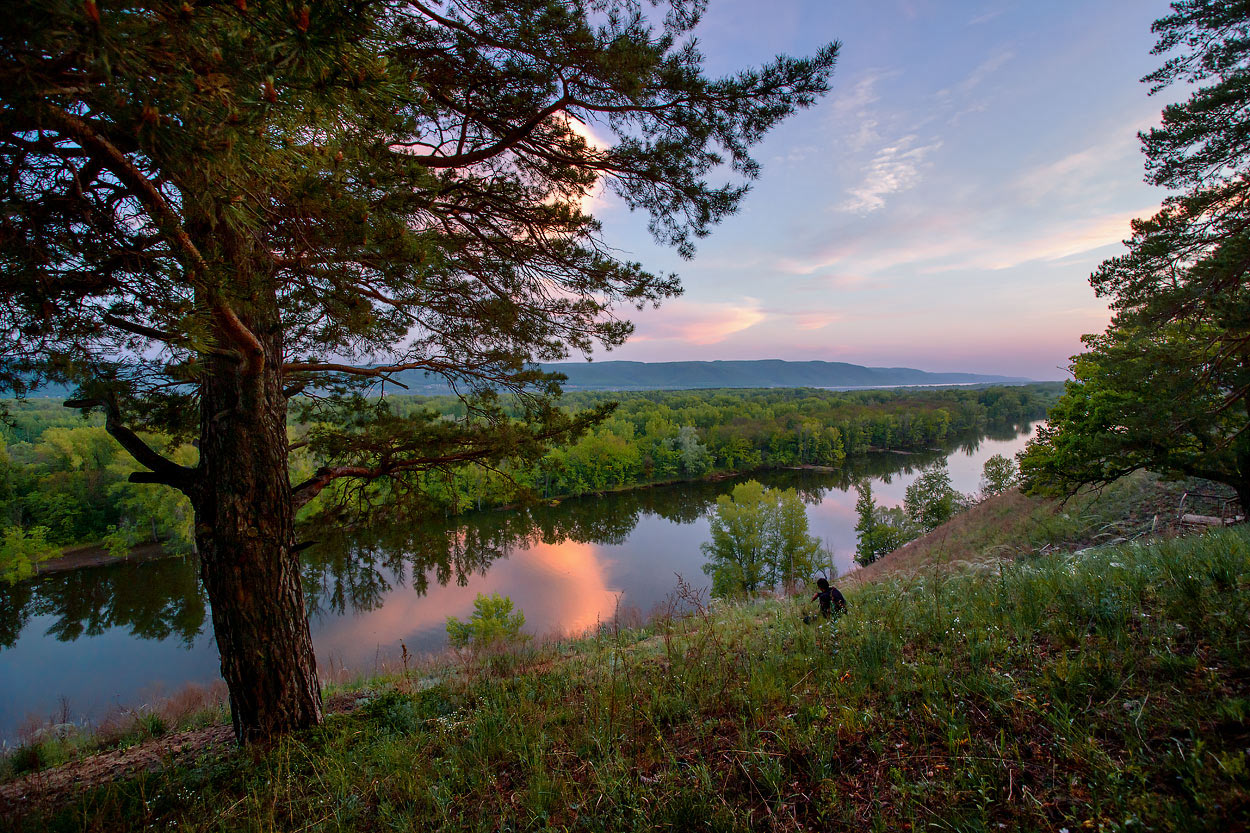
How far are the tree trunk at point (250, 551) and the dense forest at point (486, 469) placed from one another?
85cm

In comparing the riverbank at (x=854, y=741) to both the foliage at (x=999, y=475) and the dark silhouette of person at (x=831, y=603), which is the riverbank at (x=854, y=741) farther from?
the foliage at (x=999, y=475)

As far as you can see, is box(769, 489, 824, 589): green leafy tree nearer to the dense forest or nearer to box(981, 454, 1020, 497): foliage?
the dense forest

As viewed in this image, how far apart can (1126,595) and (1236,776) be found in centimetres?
189

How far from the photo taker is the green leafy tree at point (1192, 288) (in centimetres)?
514

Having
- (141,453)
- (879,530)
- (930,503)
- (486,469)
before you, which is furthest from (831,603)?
(930,503)

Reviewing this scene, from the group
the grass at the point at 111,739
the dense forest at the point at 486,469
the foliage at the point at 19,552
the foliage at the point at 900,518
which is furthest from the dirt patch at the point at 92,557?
the foliage at the point at 900,518

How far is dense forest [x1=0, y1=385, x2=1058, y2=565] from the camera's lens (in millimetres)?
5066

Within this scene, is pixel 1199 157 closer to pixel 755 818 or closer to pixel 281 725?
pixel 755 818

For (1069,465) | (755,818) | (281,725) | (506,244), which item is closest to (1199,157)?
(1069,465)

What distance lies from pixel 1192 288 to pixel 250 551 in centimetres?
1083

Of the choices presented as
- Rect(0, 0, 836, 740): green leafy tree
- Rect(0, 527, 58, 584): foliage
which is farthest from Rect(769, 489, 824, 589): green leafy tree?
Rect(0, 527, 58, 584): foliage

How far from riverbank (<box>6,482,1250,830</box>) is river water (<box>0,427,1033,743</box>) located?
2.30 meters

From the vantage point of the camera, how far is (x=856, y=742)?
207 centimetres

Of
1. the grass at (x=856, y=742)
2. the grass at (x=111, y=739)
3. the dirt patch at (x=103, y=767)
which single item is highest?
the grass at (x=856, y=742)
